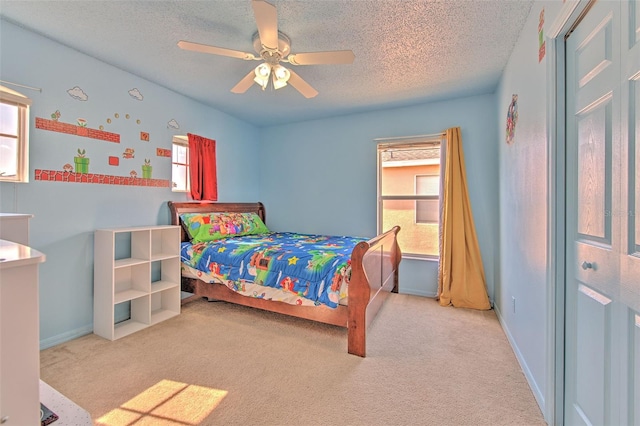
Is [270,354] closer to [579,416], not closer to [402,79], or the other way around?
[579,416]

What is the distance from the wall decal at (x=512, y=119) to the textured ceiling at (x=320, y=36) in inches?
18.5

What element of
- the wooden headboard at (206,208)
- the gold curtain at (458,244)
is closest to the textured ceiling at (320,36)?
the gold curtain at (458,244)

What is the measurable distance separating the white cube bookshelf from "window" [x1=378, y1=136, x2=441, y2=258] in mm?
2607

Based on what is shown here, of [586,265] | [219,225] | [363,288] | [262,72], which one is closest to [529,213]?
[586,265]

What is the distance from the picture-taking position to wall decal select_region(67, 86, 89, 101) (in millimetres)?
2418

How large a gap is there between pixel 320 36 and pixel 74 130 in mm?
2238

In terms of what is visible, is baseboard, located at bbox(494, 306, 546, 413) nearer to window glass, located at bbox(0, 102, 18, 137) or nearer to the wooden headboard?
the wooden headboard

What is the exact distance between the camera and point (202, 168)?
357cm

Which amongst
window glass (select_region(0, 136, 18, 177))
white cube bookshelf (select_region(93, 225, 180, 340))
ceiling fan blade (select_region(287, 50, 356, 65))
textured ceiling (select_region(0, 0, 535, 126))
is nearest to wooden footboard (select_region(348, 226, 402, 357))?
ceiling fan blade (select_region(287, 50, 356, 65))

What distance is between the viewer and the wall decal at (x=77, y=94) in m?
2.42

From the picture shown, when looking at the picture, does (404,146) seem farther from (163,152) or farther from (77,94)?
(77,94)

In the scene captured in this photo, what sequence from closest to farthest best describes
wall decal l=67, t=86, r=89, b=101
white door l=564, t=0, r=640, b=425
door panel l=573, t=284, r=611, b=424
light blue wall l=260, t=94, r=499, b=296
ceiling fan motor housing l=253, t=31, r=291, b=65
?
1. white door l=564, t=0, r=640, b=425
2. door panel l=573, t=284, r=611, b=424
3. ceiling fan motor housing l=253, t=31, r=291, b=65
4. wall decal l=67, t=86, r=89, b=101
5. light blue wall l=260, t=94, r=499, b=296

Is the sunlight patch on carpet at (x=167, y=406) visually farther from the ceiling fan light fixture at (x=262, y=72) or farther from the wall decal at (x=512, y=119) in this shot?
the wall decal at (x=512, y=119)

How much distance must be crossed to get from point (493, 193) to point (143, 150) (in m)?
3.91
